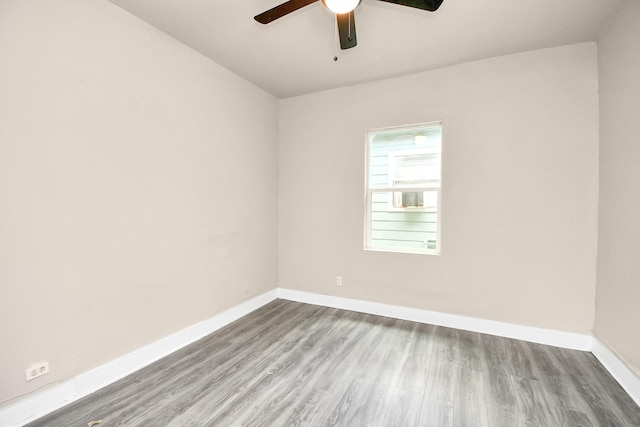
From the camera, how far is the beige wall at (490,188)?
8.48 ft

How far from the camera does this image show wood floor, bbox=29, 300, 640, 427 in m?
1.75

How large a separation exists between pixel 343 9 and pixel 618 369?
3245 mm

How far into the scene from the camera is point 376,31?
7.99 ft

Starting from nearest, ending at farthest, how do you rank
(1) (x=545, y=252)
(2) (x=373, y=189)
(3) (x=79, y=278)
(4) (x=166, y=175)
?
1. (3) (x=79, y=278)
2. (4) (x=166, y=175)
3. (1) (x=545, y=252)
4. (2) (x=373, y=189)

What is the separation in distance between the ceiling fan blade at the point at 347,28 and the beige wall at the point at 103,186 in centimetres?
166

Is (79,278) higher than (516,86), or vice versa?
(516,86)

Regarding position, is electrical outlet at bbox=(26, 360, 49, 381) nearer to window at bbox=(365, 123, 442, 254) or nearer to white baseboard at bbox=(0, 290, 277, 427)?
white baseboard at bbox=(0, 290, 277, 427)

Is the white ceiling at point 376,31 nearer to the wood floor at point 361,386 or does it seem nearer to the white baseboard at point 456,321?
the white baseboard at point 456,321

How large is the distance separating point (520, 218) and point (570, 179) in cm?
53

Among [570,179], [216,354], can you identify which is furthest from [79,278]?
[570,179]

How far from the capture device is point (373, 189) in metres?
3.56

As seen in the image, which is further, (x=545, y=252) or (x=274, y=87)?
(x=274, y=87)

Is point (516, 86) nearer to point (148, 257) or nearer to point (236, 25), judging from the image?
point (236, 25)

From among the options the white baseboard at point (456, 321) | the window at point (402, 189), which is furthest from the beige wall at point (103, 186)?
the window at point (402, 189)
